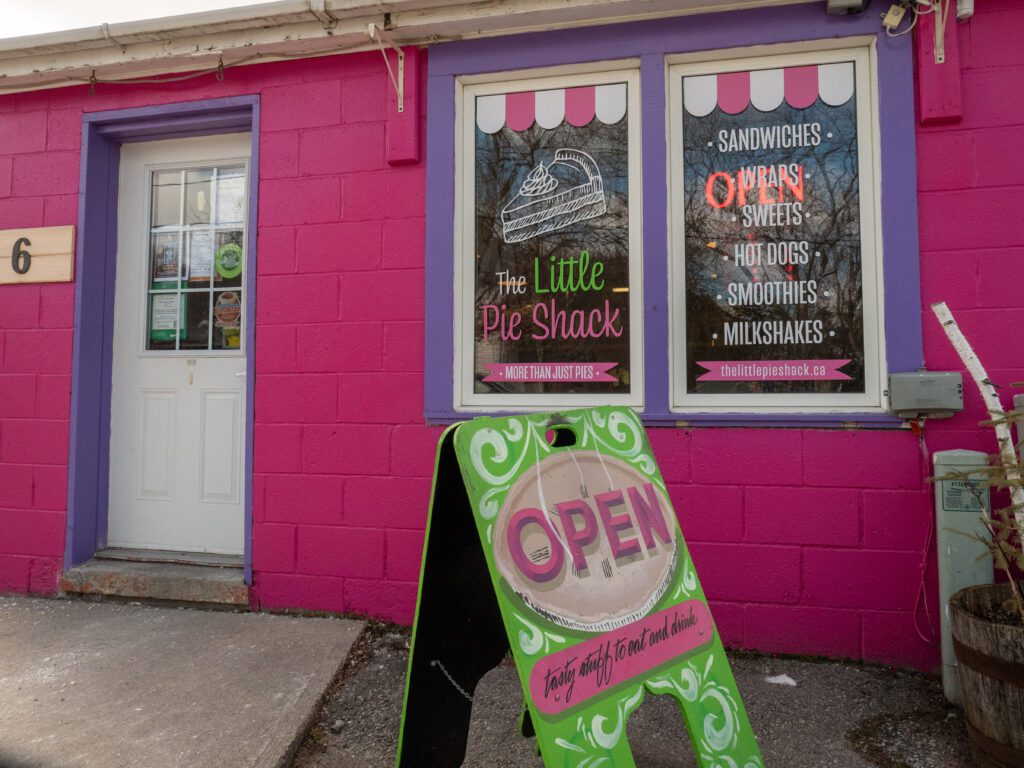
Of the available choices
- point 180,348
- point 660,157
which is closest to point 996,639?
point 660,157

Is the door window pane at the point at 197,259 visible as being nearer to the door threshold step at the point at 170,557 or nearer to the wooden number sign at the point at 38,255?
the wooden number sign at the point at 38,255

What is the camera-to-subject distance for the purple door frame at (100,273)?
3.75m

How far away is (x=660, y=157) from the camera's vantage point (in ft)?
10.7

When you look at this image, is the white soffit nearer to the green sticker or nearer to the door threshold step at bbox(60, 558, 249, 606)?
the green sticker

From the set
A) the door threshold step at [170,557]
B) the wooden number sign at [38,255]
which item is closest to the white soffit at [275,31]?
the wooden number sign at [38,255]

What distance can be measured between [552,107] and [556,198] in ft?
1.61

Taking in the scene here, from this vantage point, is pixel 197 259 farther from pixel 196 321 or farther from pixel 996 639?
pixel 996 639

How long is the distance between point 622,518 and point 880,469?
67.9 inches

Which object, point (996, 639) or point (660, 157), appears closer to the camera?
point (996, 639)

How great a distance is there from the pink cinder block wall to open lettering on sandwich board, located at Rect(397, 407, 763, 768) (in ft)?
4.10

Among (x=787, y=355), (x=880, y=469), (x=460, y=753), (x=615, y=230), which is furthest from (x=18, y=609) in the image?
(x=880, y=469)

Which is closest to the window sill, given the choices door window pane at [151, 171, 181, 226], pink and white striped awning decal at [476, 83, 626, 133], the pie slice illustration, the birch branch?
the birch branch

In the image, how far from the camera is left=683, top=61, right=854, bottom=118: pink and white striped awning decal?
3.18 m

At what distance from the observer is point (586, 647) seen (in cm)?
172
